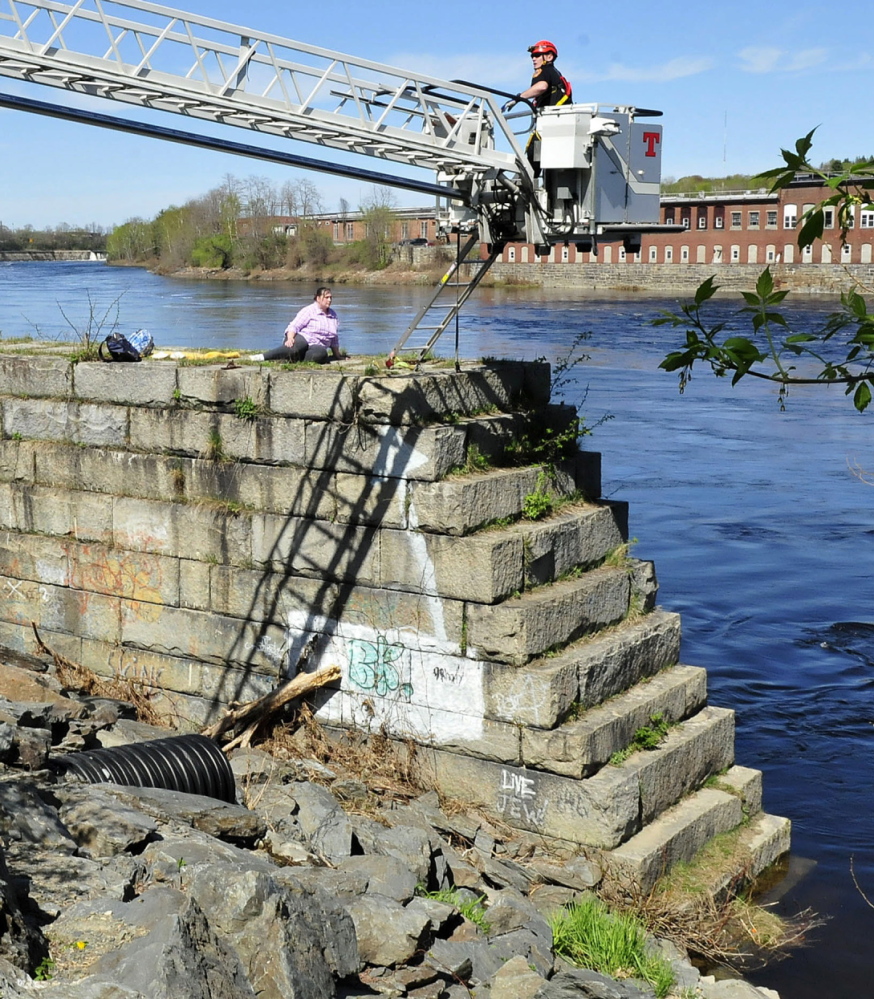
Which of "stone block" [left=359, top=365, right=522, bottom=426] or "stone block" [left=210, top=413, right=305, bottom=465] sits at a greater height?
"stone block" [left=359, top=365, right=522, bottom=426]

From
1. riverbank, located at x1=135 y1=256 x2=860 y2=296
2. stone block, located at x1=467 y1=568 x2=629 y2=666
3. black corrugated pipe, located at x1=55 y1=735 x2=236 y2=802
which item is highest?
riverbank, located at x1=135 y1=256 x2=860 y2=296

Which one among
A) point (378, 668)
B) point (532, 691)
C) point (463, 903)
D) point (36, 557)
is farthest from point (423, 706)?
point (36, 557)

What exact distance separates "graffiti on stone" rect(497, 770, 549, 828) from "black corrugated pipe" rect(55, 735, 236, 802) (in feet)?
5.90

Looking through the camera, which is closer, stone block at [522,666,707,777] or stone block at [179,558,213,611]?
stone block at [522,666,707,777]

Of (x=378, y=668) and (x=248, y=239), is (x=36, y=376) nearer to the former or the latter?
(x=378, y=668)

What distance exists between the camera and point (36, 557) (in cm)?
1038

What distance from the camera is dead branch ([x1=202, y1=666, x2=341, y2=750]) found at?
30.0 ft

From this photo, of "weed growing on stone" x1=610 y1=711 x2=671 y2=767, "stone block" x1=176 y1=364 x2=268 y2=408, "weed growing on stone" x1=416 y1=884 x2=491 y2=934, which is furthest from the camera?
"stone block" x1=176 y1=364 x2=268 y2=408

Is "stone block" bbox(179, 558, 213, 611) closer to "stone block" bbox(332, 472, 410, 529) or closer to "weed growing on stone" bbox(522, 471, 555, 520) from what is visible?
"stone block" bbox(332, 472, 410, 529)

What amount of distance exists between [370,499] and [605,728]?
88.1 inches

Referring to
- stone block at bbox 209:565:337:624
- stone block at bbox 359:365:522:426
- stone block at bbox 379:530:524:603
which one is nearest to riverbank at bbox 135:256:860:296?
stone block at bbox 209:565:337:624

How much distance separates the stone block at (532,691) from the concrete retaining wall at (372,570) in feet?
0.05

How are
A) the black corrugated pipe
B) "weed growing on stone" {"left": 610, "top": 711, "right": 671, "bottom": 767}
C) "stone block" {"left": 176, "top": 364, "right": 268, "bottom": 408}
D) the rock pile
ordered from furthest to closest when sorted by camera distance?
"stone block" {"left": 176, "top": 364, "right": 268, "bottom": 408} < "weed growing on stone" {"left": 610, "top": 711, "right": 671, "bottom": 767} < the black corrugated pipe < the rock pile

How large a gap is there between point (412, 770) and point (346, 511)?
1.88 m
